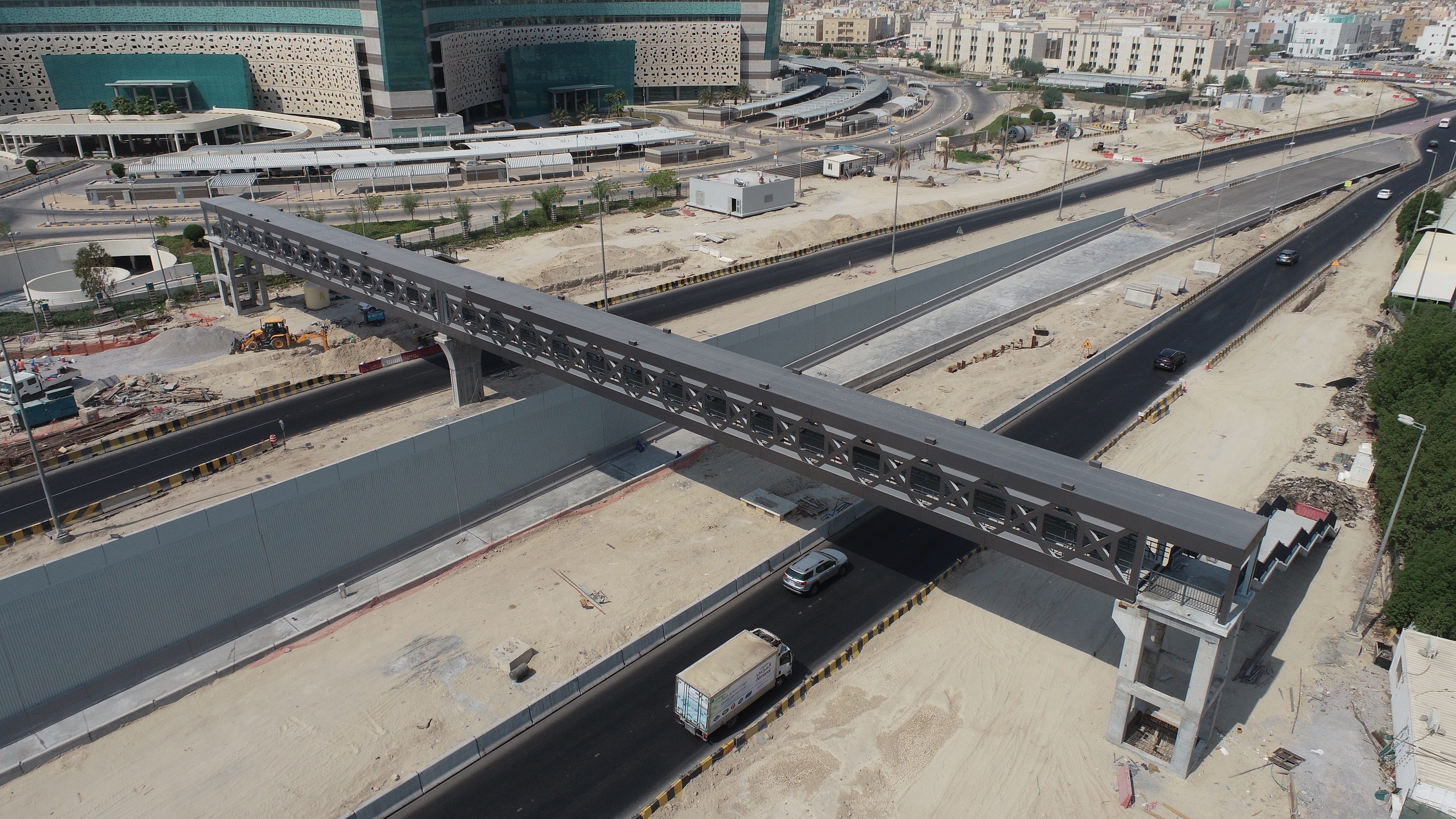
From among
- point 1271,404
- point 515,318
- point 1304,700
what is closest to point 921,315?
point 1271,404

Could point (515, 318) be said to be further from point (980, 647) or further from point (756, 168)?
point (756, 168)

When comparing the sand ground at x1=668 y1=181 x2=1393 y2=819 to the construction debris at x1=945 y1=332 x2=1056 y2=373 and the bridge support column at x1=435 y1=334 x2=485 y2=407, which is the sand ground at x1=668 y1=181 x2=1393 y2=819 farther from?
the bridge support column at x1=435 y1=334 x2=485 y2=407

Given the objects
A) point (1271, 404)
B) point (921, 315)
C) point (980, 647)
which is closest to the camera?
point (980, 647)

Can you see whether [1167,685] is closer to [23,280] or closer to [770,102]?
[23,280]

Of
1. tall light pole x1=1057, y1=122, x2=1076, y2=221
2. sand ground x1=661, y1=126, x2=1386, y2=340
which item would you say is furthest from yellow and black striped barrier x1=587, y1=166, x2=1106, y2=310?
sand ground x1=661, y1=126, x2=1386, y2=340

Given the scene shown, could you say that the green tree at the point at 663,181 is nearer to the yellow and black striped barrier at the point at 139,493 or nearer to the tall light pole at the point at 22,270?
the tall light pole at the point at 22,270

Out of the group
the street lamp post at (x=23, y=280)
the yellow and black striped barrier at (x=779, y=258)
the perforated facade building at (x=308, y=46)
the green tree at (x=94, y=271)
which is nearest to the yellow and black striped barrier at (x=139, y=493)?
the yellow and black striped barrier at (x=779, y=258)

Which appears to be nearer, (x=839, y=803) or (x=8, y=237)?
(x=839, y=803)
